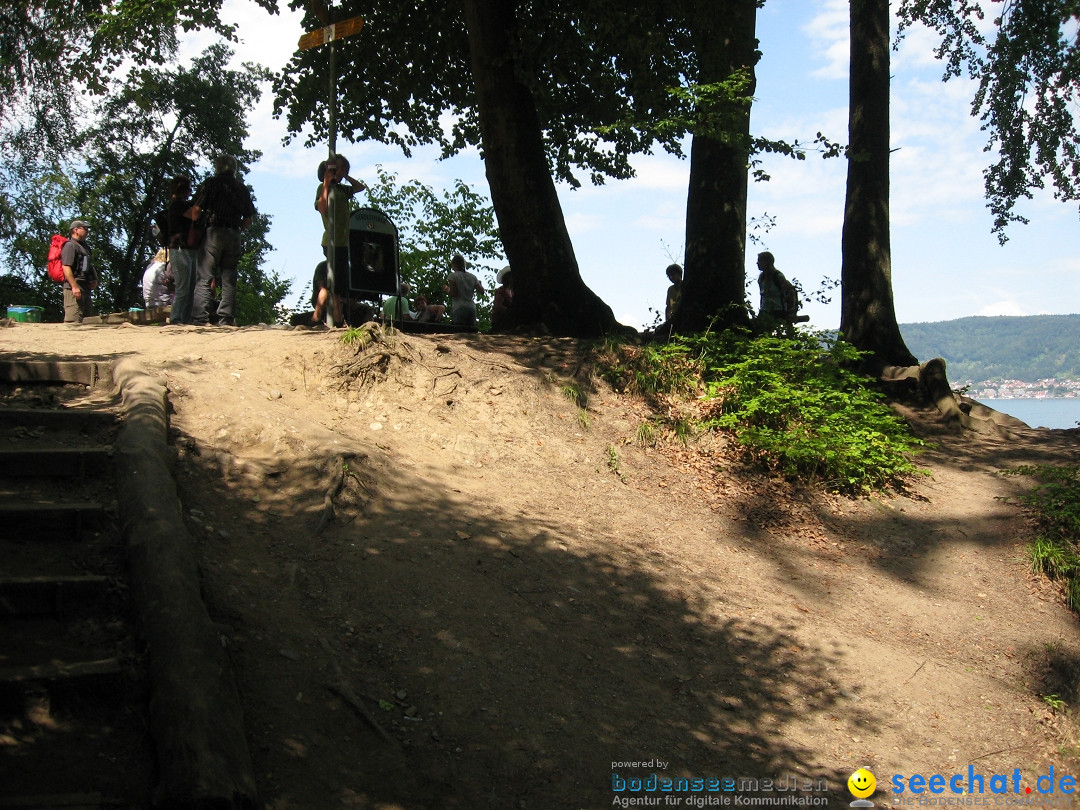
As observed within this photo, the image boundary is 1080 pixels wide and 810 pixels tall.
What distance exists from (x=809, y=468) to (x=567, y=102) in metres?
6.67

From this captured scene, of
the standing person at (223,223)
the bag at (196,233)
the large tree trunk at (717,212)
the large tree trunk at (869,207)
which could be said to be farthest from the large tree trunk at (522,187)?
the large tree trunk at (869,207)

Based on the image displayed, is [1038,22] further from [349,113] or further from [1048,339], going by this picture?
[1048,339]

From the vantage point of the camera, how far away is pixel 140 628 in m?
3.87

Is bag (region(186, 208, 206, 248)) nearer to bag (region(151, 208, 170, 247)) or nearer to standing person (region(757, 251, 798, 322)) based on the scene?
bag (region(151, 208, 170, 247))

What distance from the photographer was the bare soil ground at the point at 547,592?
169 inches

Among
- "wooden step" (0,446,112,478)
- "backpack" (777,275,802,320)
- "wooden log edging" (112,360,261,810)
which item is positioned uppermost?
"backpack" (777,275,802,320)

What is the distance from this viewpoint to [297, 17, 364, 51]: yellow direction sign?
336 inches

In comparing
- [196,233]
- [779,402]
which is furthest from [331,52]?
[779,402]

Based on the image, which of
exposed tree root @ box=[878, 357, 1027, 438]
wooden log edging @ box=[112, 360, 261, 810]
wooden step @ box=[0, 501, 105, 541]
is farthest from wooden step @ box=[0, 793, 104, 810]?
exposed tree root @ box=[878, 357, 1027, 438]

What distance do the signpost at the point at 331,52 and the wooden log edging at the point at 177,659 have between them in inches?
185

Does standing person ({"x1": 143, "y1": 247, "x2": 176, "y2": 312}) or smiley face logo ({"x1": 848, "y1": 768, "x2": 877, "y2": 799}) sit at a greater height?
standing person ({"x1": 143, "y1": 247, "x2": 176, "y2": 312})

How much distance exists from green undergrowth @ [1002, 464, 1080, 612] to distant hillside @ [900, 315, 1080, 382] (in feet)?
42.2

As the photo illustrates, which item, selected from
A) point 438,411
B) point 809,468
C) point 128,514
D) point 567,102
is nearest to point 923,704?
point 809,468

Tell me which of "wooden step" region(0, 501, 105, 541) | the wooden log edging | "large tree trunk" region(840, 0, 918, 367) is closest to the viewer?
the wooden log edging
